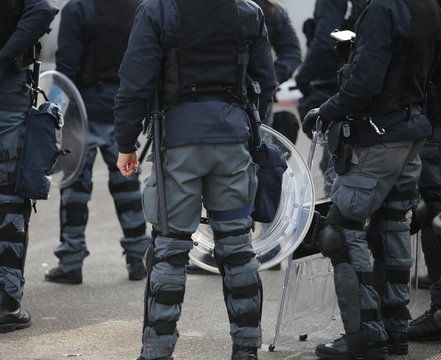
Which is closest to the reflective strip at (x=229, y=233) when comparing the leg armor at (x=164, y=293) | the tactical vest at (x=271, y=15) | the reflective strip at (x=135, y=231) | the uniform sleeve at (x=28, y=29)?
the leg armor at (x=164, y=293)

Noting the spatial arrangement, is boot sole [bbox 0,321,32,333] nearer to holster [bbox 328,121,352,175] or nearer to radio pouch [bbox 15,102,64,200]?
radio pouch [bbox 15,102,64,200]

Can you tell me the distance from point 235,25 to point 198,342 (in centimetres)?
182

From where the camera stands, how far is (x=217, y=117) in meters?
4.01

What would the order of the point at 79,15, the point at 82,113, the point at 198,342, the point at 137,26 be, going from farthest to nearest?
the point at 79,15 → the point at 82,113 → the point at 198,342 → the point at 137,26

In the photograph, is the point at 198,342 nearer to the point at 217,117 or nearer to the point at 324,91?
the point at 217,117

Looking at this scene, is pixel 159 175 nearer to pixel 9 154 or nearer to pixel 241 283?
pixel 241 283

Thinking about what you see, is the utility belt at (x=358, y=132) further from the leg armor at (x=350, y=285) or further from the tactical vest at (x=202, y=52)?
the tactical vest at (x=202, y=52)

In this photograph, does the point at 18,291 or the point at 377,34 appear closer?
the point at 377,34

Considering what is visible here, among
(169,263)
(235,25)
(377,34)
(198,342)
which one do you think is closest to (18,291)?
(198,342)

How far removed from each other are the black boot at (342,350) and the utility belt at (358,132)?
885 mm

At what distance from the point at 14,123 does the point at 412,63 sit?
2.25 m

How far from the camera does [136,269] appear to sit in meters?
6.41

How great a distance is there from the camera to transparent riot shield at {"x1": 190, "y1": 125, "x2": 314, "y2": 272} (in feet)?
14.7

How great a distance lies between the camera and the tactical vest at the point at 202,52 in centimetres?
395
